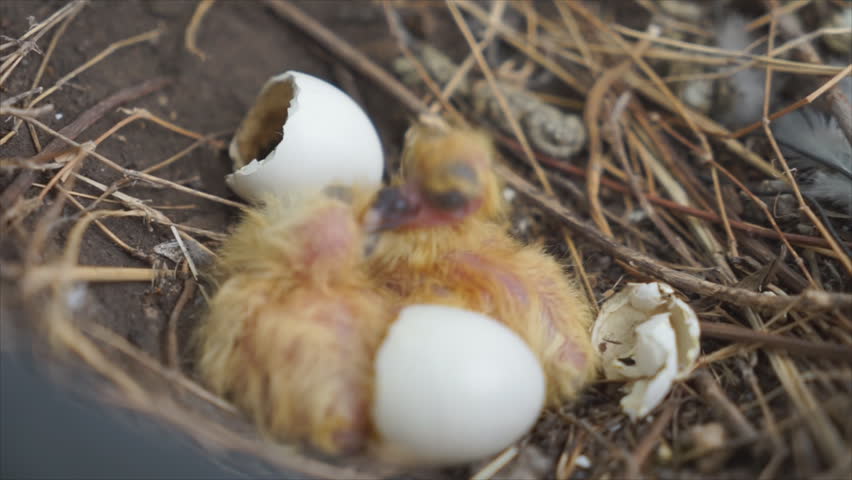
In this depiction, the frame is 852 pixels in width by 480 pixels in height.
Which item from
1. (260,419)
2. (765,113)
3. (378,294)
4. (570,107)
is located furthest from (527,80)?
(260,419)

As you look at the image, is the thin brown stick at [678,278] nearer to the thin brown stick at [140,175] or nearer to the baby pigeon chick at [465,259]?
the baby pigeon chick at [465,259]

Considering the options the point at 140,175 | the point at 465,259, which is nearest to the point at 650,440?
the point at 465,259

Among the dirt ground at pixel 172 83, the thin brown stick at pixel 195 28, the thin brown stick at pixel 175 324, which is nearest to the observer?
the thin brown stick at pixel 175 324

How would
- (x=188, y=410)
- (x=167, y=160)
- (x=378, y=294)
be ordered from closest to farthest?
(x=188, y=410) < (x=378, y=294) < (x=167, y=160)

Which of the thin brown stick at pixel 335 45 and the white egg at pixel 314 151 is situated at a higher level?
the thin brown stick at pixel 335 45

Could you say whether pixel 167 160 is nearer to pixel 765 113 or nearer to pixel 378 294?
pixel 378 294

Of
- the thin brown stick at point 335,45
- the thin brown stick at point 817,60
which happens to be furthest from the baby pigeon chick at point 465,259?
the thin brown stick at point 817,60
